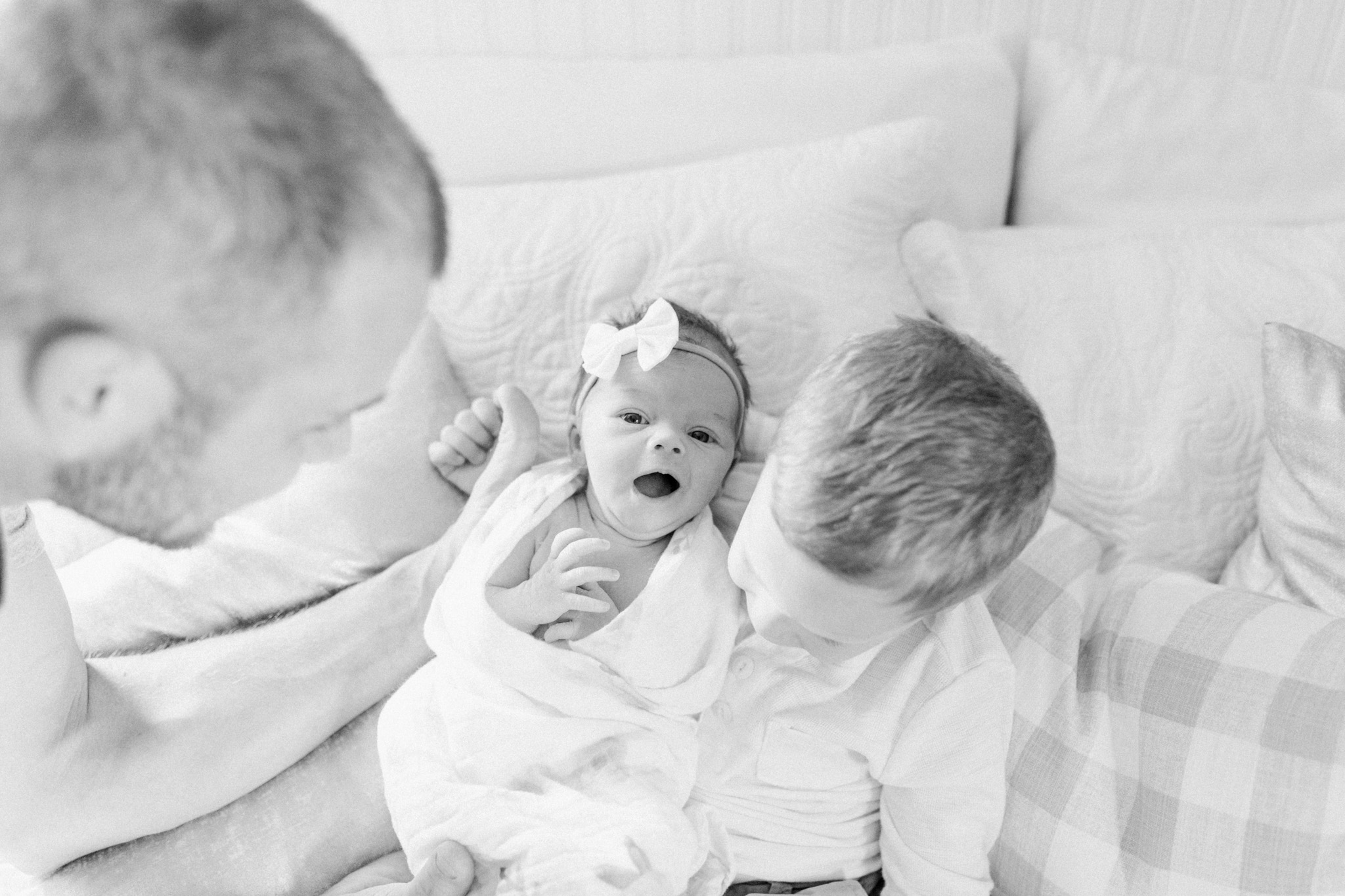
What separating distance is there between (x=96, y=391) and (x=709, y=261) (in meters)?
1.00

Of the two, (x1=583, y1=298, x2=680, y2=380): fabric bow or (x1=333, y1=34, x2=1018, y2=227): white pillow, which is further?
(x1=333, y1=34, x2=1018, y2=227): white pillow

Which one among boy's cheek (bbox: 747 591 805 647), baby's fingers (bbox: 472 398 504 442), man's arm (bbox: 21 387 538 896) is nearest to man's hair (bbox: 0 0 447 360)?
boy's cheek (bbox: 747 591 805 647)

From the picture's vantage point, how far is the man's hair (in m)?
0.49

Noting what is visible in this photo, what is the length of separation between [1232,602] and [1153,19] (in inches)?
41.5

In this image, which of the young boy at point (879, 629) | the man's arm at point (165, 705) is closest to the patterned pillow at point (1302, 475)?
the young boy at point (879, 629)

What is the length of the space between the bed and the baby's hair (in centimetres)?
11

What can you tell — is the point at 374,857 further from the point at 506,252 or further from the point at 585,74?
the point at 585,74

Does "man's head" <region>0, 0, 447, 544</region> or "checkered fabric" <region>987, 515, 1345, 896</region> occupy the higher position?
"man's head" <region>0, 0, 447, 544</region>

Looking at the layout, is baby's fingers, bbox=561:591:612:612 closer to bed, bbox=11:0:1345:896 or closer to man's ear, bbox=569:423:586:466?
man's ear, bbox=569:423:586:466

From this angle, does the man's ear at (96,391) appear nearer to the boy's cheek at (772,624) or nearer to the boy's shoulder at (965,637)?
the boy's cheek at (772,624)

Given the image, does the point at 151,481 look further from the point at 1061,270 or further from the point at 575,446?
the point at 1061,270

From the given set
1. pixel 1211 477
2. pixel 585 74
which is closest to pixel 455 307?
pixel 585 74

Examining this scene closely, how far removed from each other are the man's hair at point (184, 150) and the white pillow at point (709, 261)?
0.91 meters

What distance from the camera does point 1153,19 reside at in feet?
5.72
